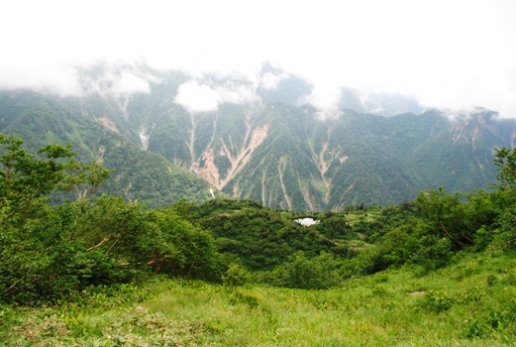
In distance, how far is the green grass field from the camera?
955 cm

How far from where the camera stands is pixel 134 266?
22.7 metres

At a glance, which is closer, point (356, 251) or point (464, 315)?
point (464, 315)

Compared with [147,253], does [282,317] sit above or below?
above

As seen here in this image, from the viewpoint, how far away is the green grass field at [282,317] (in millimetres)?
→ 9555

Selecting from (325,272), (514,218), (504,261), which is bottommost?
(325,272)

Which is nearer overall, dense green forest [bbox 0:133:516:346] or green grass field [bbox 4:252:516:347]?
green grass field [bbox 4:252:516:347]

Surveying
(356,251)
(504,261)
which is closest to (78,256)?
(504,261)

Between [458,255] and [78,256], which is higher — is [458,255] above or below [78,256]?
below

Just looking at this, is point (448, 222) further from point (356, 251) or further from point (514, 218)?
point (356, 251)

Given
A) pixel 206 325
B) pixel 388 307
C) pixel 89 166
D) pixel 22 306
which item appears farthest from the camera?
pixel 89 166

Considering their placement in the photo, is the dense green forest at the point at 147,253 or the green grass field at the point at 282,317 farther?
the dense green forest at the point at 147,253

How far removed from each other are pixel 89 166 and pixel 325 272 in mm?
51874

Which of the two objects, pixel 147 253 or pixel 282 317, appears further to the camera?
pixel 147 253

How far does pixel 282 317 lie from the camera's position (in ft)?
47.3
